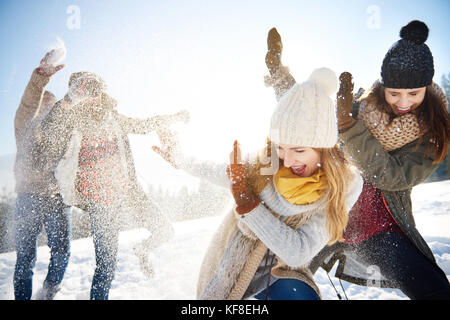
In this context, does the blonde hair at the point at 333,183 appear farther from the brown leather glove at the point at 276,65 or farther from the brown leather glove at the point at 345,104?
the brown leather glove at the point at 276,65

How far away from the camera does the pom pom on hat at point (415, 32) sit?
138 centimetres

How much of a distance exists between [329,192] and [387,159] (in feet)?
1.42

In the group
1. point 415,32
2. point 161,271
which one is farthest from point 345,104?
point 161,271

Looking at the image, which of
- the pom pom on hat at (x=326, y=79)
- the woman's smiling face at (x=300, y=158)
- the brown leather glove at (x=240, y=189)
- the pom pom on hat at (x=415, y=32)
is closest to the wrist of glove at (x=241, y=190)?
the brown leather glove at (x=240, y=189)

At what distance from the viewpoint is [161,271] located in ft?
9.93

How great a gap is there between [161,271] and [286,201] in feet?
7.85

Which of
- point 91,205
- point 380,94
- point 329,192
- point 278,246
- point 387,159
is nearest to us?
point 278,246

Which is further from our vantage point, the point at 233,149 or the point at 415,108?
the point at 415,108

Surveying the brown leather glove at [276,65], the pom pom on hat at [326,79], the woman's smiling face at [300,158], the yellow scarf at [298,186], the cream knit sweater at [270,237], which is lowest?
the cream knit sweater at [270,237]

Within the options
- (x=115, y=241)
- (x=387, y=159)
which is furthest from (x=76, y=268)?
(x=387, y=159)

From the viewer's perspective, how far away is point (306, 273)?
A: 1422 mm

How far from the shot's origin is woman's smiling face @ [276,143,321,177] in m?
1.26

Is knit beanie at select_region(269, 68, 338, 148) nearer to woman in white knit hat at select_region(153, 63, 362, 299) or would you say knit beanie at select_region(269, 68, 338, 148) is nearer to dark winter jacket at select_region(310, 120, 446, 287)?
woman in white knit hat at select_region(153, 63, 362, 299)
